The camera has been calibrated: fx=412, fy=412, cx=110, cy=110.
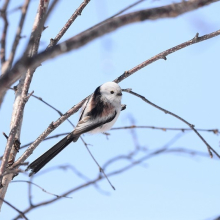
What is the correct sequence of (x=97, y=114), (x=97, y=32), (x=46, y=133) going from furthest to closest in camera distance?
(x=97, y=114), (x=46, y=133), (x=97, y=32)

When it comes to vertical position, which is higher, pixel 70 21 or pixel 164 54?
pixel 70 21

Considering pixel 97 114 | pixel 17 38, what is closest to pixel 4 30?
pixel 17 38

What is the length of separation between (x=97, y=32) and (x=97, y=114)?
239cm

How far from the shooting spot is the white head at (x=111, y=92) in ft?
11.3

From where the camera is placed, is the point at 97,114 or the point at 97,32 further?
the point at 97,114

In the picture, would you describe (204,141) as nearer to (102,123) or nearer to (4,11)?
(102,123)

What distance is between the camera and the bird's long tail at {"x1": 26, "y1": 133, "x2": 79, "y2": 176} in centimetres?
295

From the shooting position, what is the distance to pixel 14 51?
1.09m

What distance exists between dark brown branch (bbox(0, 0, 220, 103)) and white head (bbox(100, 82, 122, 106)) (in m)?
2.32

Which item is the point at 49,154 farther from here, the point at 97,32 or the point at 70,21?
the point at 97,32

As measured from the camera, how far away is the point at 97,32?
99 centimetres

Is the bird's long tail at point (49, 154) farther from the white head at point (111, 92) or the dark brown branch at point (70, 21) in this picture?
the dark brown branch at point (70, 21)

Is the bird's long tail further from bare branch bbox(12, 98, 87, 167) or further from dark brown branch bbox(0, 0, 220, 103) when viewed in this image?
dark brown branch bbox(0, 0, 220, 103)

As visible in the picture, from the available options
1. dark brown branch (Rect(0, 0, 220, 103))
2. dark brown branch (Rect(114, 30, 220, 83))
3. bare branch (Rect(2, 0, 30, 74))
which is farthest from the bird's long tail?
dark brown branch (Rect(0, 0, 220, 103))
